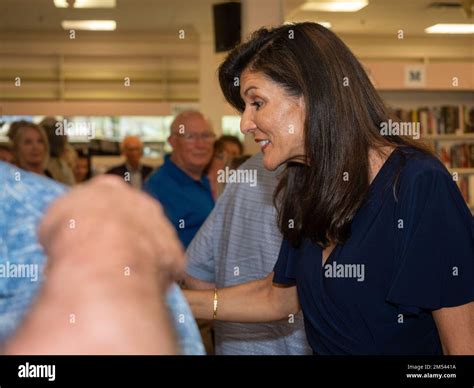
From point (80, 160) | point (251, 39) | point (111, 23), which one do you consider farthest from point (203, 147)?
point (111, 23)

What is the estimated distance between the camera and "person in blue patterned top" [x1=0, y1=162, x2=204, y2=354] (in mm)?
285

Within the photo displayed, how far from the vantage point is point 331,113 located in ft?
3.42

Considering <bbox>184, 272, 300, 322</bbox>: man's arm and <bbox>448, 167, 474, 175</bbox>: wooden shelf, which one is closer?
<bbox>184, 272, 300, 322</bbox>: man's arm

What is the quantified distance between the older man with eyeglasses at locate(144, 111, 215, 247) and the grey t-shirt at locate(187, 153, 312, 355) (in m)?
0.08

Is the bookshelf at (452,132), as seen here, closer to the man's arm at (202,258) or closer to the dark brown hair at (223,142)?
the dark brown hair at (223,142)

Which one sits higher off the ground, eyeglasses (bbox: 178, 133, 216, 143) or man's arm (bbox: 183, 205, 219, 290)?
eyeglasses (bbox: 178, 133, 216, 143)

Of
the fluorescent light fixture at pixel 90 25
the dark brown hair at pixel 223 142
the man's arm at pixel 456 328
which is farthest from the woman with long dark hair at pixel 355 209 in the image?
the fluorescent light fixture at pixel 90 25

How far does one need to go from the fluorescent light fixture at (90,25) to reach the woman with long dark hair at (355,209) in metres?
5.46

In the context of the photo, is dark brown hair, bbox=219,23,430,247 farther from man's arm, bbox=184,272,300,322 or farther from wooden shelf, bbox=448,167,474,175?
wooden shelf, bbox=448,167,474,175

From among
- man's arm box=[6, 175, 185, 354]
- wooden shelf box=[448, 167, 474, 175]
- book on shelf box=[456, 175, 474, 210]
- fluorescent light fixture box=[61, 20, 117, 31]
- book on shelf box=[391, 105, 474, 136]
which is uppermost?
fluorescent light fixture box=[61, 20, 117, 31]

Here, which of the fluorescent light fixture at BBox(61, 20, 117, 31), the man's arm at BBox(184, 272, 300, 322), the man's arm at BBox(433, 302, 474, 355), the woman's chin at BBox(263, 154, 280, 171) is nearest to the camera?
the man's arm at BBox(433, 302, 474, 355)

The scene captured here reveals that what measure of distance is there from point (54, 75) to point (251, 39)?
6089mm

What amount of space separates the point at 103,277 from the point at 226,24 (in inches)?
132

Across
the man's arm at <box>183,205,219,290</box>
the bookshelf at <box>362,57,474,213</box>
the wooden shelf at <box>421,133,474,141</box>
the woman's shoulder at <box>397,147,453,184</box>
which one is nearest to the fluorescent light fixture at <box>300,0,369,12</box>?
the bookshelf at <box>362,57,474,213</box>
